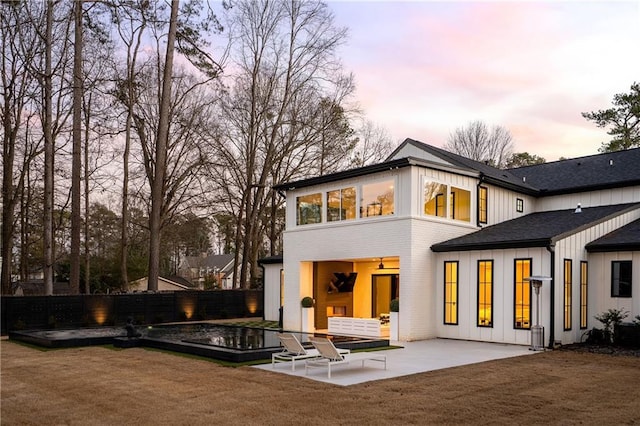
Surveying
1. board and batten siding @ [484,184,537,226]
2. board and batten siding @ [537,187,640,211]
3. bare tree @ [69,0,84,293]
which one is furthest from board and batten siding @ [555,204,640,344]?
bare tree @ [69,0,84,293]

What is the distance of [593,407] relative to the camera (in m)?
8.32

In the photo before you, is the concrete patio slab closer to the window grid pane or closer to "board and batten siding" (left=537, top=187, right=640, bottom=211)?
the window grid pane

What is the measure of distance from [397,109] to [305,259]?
1469 cm

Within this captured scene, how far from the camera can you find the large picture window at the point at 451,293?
56.4ft

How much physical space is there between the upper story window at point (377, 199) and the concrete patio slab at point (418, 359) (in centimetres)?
418

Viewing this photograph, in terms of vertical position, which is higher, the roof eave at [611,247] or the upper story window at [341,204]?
the upper story window at [341,204]

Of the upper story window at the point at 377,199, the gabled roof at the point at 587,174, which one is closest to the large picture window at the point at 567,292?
the upper story window at the point at 377,199

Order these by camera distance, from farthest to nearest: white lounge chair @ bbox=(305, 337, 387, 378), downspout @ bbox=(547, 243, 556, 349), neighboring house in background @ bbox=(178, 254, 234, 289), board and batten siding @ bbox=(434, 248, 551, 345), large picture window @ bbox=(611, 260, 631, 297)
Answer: neighboring house in background @ bbox=(178, 254, 234, 289)
large picture window @ bbox=(611, 260, 631, 297)
board and batten siding @ bbox=(434, 248, 551, 345)
downspout @ bbox=(547, 243, 556, 349)
white lounge chair @ bbox=(305, 337, 387, 378)

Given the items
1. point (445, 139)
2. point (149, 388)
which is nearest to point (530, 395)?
point (149, 388)

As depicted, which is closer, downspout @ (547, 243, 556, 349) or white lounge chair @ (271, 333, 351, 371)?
white lounge chair @ (271, 333, 351, 371)

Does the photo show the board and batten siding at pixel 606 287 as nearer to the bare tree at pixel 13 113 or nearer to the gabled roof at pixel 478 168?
the gabled roof at pixel 478 168

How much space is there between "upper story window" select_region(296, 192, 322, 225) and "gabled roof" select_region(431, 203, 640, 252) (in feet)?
15.1

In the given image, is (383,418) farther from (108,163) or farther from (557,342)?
(108,163)

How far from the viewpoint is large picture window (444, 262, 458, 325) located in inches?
677
